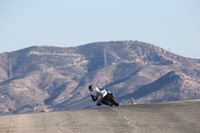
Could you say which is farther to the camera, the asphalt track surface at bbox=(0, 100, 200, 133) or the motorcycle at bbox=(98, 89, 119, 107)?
the motorcycle at bbox=(98, 89, 119, 107)

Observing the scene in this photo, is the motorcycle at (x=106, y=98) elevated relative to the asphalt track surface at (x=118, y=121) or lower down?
lower down

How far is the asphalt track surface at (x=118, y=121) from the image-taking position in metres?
16.8

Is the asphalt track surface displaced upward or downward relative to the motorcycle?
upward

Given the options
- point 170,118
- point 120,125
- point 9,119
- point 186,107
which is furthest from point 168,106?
point 9,119

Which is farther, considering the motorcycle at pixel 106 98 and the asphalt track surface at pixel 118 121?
the motorcycle at pixel 106 98

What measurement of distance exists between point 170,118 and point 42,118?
5241mm

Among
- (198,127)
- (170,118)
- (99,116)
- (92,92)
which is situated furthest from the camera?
(92,92)

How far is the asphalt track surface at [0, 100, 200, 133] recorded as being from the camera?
55.0 ft

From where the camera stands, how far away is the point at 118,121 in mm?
18172

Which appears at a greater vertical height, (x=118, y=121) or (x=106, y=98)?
(x=118, y=121)

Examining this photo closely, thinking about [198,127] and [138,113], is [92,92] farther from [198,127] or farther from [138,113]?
[198,127]

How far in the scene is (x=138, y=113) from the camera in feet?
64.2

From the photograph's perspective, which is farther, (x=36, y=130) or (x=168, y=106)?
(x=168, y=106)

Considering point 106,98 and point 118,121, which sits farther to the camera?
point 106,98
